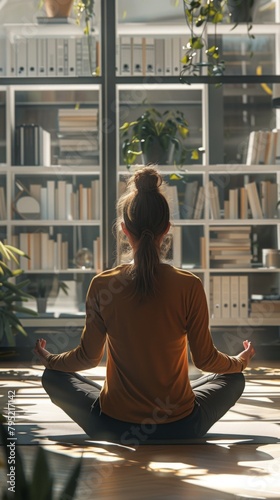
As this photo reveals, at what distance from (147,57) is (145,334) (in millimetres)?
3749

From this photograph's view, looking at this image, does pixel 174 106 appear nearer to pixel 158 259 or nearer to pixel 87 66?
pixel 87 66

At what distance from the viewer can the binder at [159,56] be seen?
623cm

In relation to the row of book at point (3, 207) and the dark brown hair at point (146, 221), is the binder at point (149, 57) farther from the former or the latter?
the dark brown hair at point (146, 221)

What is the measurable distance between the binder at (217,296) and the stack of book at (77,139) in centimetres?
116

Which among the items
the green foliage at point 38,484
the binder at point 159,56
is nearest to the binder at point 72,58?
the binder at point 159,56

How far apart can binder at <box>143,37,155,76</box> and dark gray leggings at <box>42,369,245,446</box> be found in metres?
3.48

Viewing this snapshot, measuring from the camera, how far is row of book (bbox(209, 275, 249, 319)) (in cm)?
629

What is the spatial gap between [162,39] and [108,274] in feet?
12.3

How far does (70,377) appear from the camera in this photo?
312cm

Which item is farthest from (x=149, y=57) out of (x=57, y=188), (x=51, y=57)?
(x=57, y=188)

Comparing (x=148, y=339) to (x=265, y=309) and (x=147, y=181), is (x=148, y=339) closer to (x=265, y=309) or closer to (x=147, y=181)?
(x=147, y=181)

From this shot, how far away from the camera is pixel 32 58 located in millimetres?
→ 6250

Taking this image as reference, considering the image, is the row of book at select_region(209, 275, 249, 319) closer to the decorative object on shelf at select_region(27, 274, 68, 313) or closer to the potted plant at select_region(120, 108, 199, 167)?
the potted plant at select_region(120, 108, 199, 167)

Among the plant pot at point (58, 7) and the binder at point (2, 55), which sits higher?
the plant pot at point (58, 7)
